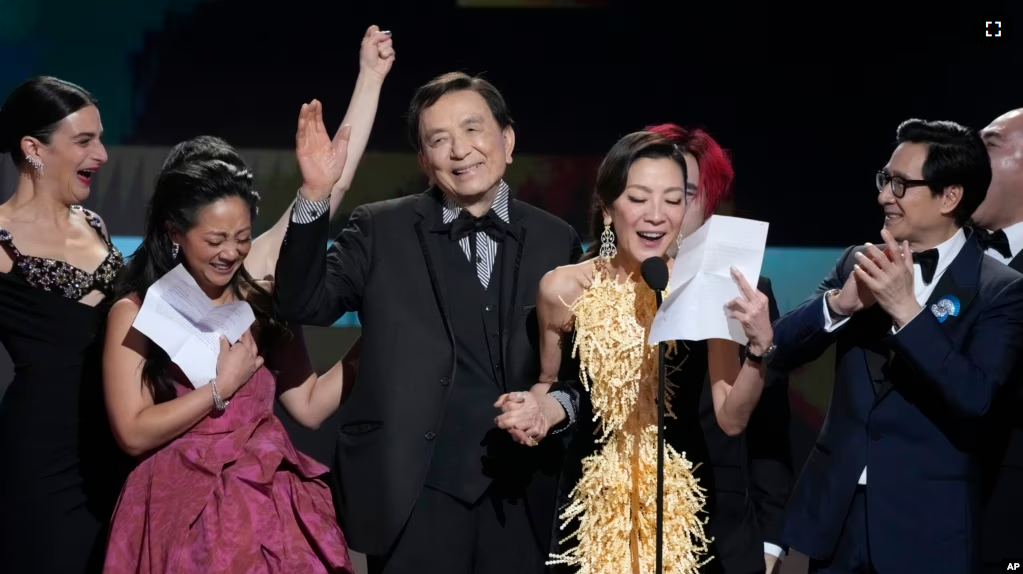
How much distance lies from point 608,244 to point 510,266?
276 millimetres

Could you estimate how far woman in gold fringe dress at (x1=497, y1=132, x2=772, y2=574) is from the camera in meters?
2.54

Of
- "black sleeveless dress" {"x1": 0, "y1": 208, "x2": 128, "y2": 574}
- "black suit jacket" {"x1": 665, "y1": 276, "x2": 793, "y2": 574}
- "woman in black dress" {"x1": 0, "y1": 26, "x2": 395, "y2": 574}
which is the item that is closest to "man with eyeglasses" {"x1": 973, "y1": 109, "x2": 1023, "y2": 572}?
"black suit jacket" {"x1": 665, "y1": 276, "x2": 793, "y2": 574}

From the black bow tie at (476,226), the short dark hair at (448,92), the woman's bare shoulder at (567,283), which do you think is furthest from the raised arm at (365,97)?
the woman's bare shoulder at (567,283)

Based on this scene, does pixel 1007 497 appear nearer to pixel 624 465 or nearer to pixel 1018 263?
pixel 1018 263

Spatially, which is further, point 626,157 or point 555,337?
point 555,337

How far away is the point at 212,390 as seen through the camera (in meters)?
2.59

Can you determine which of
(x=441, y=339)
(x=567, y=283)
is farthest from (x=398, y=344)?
(x=567, y=283)

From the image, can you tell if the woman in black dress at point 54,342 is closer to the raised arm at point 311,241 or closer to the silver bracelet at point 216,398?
the raised arm at point 311,241

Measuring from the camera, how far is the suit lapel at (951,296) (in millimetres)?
2607

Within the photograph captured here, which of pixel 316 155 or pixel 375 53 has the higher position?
pixel 375 53

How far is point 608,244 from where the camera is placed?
274 centimetres

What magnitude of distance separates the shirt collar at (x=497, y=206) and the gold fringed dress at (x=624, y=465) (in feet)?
1.25

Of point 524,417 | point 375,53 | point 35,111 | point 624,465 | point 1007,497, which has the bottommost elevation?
point 1007,497

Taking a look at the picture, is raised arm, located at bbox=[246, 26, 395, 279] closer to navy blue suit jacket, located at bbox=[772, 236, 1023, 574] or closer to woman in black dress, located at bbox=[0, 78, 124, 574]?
woman in black dress, located at bbox=[0, 78, 124, 574]
